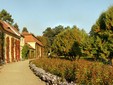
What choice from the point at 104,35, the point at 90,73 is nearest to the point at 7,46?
the point at 104,35

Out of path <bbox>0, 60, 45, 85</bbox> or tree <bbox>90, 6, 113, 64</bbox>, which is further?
tree <bbox>90, 6, 113, 64</bbox>

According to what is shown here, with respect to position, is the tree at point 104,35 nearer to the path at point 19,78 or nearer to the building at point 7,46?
the path at point 19,78

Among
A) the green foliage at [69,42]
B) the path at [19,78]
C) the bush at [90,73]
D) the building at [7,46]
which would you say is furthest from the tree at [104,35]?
the bush at [90,73]

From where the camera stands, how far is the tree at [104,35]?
4162cm

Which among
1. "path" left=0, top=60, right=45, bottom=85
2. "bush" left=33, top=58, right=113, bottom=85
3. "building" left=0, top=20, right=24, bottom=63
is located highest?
"building" left=0, top=20, right=24, bottom=63

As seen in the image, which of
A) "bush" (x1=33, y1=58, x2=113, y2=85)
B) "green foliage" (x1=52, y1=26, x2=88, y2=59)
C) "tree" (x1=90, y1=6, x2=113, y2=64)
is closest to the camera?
"bush" (x1=33, y1=58, x2=113, y2=85)

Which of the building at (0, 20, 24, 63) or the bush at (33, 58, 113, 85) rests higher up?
the building at (0, 20, 24, 63)

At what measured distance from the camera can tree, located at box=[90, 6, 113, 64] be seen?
41625 mm

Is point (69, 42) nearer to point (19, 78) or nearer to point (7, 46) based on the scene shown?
point (7, 46)

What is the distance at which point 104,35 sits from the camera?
4206 cm

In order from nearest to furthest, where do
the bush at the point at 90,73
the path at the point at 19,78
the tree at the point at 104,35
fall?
the bush at the point at 90,73 → the path at the point at 19,78 → the tree at the point at 104,35

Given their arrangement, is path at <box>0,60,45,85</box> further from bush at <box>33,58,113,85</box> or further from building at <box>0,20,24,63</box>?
building at <box>0,20,24,63</box>

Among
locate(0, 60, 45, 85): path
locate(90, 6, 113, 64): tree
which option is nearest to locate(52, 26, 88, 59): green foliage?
locate(90, 6, 113, 64): tree

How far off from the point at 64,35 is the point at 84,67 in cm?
3998
